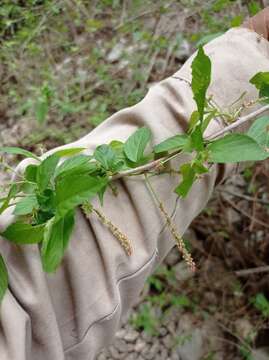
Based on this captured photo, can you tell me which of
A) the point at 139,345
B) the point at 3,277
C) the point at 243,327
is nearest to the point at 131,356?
the point at 139,345

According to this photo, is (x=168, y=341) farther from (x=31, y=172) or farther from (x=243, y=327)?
(x=31, y=172)

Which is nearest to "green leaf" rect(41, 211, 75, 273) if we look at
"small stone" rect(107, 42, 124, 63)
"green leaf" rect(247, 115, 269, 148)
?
"green leaf" rect(247, 115, 269, 148)

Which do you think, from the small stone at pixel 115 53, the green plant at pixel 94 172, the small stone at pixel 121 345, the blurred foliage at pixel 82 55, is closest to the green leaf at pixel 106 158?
the green plant at pixel 94 172

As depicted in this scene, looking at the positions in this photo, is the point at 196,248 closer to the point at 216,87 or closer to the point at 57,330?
the point at 216,87

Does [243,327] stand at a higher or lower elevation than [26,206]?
lower

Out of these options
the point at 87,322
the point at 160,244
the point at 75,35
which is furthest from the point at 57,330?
the point at 75,35

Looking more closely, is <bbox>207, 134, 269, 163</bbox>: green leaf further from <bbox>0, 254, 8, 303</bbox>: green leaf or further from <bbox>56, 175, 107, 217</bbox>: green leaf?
→ <bbox>0, 254, 8, 303</bbox>: green leaf

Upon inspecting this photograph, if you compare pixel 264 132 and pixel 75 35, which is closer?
pixel 264 132
